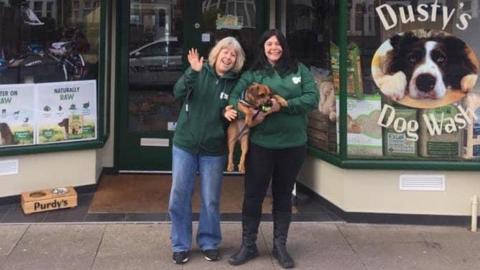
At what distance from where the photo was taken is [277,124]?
174 inches

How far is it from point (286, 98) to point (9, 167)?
9.51 feet

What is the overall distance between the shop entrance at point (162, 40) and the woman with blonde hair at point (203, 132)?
253 centimetres

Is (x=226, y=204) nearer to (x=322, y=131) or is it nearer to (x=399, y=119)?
(x=322, y=131)

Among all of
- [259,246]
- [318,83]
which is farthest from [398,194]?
[259,246]

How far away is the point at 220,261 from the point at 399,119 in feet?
6.66

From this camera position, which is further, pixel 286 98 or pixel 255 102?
pixel 286 98

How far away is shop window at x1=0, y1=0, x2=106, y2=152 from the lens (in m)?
5.93

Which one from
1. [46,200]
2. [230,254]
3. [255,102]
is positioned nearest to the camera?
[255,102]

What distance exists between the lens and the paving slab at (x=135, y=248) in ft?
15.3

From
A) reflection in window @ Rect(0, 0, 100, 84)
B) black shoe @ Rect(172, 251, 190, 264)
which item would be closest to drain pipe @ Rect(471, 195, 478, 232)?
black shoe @ Rect(172, 251, 190, 264)

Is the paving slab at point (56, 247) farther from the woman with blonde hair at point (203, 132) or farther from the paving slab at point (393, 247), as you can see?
the paving slab at point (393, 247)

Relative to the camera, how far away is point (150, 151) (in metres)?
7.18

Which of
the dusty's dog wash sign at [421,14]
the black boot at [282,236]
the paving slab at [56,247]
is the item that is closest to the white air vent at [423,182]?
the dusty's dog wash sign at [421,14]

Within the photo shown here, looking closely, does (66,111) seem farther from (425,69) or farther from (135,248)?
(425,69)
